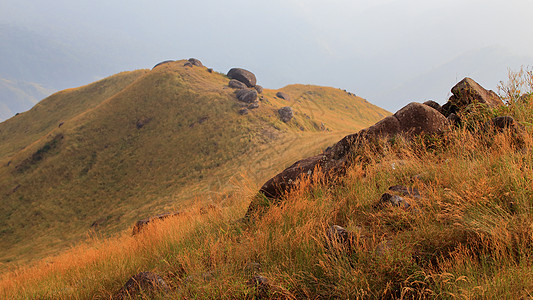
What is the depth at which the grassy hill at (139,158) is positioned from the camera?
26734mm

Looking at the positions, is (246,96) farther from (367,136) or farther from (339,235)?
(339,235)

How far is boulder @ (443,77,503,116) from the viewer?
644 centimetres

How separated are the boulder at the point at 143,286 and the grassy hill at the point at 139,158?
52.6 ft

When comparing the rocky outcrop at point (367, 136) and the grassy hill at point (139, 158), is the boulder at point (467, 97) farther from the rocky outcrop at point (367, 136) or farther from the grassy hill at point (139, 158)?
the grassy hill at point (139, 158)

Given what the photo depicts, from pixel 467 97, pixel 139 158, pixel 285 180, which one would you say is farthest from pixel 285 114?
pixel 285 180

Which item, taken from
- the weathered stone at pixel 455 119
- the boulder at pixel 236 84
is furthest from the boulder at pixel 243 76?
the weathered stone at pixel 455 119

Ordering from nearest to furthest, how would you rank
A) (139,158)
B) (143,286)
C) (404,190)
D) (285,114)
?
(143,286) → (404,190) → (139,158) → (285,114)

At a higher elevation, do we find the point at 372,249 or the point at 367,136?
the point at 367,136

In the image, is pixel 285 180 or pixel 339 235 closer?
pixel 339 235

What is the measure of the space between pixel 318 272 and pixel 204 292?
1.22 metres

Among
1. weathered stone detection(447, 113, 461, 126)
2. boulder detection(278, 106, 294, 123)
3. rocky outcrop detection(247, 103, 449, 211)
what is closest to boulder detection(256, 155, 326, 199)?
rocky outcrop detection(247, 103, 449, 211)

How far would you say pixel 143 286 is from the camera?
3.43 metres

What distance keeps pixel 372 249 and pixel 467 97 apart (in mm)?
5727

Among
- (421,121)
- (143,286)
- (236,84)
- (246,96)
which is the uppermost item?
(236,84)
